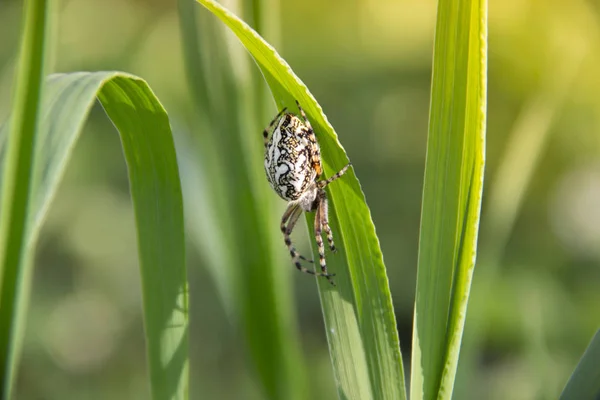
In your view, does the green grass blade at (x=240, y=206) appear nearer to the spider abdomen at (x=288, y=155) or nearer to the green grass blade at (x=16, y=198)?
the spider abdomen at (x=288, y=155)

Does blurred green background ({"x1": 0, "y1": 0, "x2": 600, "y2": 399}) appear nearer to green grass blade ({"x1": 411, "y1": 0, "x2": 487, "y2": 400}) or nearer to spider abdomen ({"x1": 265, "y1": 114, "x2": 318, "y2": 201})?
spider abdomen ({"x1": 265, "y1": 114, "x2": 318, "y2": 201})

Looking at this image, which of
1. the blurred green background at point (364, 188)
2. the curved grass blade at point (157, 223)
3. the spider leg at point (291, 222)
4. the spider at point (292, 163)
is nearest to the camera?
the curved grass blade at point (157, 223)

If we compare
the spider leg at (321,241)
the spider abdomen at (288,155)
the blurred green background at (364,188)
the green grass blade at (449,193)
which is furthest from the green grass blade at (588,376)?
the blurred green background at (364,188)

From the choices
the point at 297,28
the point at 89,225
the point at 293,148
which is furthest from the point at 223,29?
the point at 297,28

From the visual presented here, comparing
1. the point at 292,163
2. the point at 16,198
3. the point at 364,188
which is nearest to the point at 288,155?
the point at 292,163

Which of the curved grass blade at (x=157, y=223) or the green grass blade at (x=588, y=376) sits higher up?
the curved grass blade at (x=157, y=223)

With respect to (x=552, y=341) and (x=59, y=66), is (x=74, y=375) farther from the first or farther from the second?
(x=552, y=341)

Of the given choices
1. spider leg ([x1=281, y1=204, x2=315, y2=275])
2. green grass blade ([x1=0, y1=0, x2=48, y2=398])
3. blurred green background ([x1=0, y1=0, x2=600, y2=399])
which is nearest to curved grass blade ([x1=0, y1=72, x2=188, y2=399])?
green grass blade ([x1=0, y1=0, x2=48, y2=398])
